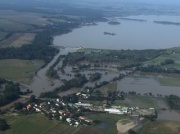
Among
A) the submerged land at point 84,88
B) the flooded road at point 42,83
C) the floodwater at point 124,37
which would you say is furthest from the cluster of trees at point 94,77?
the floodwater at point 124,37

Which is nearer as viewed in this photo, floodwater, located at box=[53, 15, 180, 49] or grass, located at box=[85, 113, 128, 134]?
grass, located at box=[85, 113, 128, 134]

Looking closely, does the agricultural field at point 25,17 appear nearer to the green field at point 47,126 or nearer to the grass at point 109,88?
the grass at point 109,88

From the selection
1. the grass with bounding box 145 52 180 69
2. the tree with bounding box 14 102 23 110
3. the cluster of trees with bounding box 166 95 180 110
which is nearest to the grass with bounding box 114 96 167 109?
the cluster of trees with bounding box 166 95 180 110

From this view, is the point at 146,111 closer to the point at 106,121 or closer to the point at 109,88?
the point at 106,121

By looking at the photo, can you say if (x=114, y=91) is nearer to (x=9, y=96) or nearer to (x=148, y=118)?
(x=148, y=118)

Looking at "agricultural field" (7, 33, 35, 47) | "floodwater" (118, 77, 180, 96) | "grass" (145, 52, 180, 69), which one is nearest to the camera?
"floodwater" (118, 77, 180, 96)

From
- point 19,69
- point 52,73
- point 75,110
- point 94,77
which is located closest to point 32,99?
point 75,110

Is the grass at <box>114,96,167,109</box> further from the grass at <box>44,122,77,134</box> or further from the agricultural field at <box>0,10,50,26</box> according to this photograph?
the agricultural field at <box>0,10,50,26</box>
